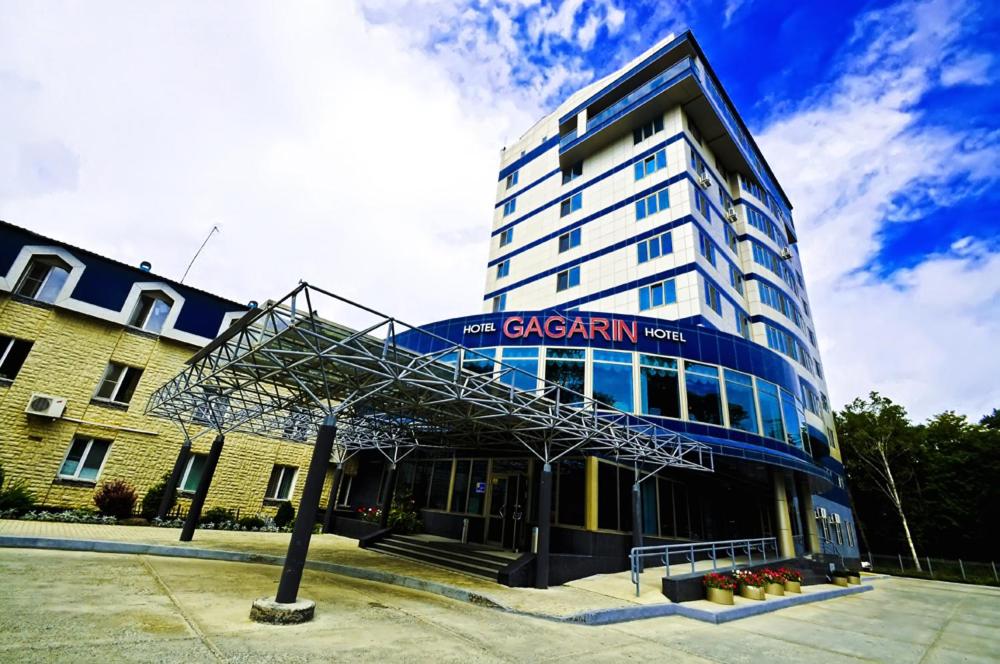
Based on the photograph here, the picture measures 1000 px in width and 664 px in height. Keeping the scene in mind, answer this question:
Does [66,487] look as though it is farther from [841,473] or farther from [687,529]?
[841,473]

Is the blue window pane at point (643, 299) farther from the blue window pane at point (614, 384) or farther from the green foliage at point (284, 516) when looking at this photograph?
the green foliage at point (284, 516)

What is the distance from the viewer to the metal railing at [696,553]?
1146cm

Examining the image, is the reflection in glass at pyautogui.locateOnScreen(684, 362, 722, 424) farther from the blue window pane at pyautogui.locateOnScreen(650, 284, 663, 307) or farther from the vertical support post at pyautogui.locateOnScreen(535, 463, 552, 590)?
the vertical support post at pyautogui.locateOnScreen(535, 463, 552, 590)

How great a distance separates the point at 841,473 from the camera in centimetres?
3080

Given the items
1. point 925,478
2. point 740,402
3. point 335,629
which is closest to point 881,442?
point 925,478

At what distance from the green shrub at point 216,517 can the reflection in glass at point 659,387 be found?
1799cm

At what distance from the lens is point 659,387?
55.9 ft

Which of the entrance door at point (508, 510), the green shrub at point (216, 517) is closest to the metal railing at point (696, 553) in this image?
the entrance door at point (508, 510)

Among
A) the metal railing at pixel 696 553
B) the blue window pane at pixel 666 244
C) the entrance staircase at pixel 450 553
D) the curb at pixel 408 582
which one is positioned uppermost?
the blue window pane at pixel 666 244

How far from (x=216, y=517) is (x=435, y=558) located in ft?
34.5

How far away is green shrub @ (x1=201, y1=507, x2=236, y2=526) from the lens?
1764 centimetres

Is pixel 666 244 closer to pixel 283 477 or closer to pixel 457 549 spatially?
pixel 457 549

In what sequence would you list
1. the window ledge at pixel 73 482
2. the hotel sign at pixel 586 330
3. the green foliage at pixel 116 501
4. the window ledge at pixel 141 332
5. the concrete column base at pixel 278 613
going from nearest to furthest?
the concrete column base at pixel 278 613 → the green foliage at pixel 116 501 → the window ledge at pixel 73 482 → the hotel sign at pixel 586 330 → the window ledge at pixel 141 332

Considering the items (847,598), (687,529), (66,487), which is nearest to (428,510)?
(687,529)
